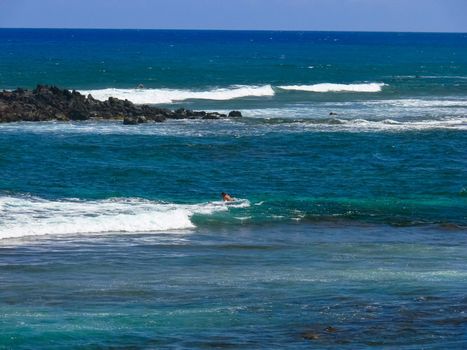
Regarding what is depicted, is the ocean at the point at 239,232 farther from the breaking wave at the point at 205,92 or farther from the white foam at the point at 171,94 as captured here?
the breaking wave at the point at 205,92

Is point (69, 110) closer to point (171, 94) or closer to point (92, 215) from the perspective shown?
point (171, 94)

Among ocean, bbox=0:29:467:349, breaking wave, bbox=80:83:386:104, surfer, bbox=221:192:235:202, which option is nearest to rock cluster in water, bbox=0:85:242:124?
ocean, bbox=0:29:467:349

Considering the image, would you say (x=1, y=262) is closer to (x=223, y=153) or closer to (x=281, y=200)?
(x=281, y=200)

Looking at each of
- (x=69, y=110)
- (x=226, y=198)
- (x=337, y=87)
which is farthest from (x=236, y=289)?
(x=337, y=87)

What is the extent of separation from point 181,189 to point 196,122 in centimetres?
1929

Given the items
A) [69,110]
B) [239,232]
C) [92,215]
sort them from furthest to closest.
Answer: [69,110] → [92,215] → [239,232]

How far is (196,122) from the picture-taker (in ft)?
178

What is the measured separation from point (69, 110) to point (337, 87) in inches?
1328

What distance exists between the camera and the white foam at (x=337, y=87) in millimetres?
81750

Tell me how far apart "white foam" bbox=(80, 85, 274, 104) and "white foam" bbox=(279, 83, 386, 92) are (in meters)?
4.25

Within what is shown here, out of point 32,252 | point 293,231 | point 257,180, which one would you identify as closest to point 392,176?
point 257,180

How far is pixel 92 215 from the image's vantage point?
97.5 feet

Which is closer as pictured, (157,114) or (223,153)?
(223,153)

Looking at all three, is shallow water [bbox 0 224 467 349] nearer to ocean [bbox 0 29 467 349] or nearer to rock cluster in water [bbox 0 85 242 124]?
ocean [bbox 0 29 467 349]
